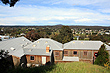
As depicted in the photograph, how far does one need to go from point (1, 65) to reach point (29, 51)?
478 inches

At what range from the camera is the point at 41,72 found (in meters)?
7.66

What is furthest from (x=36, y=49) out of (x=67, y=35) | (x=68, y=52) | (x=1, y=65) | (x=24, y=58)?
(x=67, y=35)

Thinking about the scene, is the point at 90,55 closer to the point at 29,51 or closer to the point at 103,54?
the point at 103,54

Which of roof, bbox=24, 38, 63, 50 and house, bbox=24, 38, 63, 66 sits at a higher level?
roof, bbox=24, 38, 63, 50

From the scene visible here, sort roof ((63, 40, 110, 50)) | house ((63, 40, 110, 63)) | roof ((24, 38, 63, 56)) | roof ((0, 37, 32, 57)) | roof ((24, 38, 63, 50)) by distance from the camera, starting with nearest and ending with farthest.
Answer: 1. roof ((0, 37, 32, 57))
2. roof ((24, 38, 63, 56))
3. roof ((24, 38, 63, 50))
4. house ((63, 40, 110, 63))
5. roof ((63, 40, 110, 50))

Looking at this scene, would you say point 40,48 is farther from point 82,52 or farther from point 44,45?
point 82,52

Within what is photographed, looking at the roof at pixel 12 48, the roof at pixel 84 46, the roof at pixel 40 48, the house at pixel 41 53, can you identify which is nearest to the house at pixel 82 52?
the roof at pixel 84 46

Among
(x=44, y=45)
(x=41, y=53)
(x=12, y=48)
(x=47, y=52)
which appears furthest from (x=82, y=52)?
(x=12, y=48)

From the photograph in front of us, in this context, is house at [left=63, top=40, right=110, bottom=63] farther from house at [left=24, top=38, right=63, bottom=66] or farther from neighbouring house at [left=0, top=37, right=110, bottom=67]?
house at [left=24, top=38, right=63, bottom=66]

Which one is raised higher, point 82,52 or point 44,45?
point 44,45

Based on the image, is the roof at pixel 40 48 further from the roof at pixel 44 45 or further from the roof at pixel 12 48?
the roof at pixel 12 48

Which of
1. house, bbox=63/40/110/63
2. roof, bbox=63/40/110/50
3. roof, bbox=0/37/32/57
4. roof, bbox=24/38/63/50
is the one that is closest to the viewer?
roof, bbox=0/37/32/57

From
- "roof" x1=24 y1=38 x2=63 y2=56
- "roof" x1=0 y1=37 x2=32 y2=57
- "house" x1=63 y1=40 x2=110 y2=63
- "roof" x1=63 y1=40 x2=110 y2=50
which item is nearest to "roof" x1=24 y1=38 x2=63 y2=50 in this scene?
"roof" x1=24 y1=38 x2=63 y2=56

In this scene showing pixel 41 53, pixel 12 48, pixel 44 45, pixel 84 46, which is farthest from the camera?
pixel 84 46
